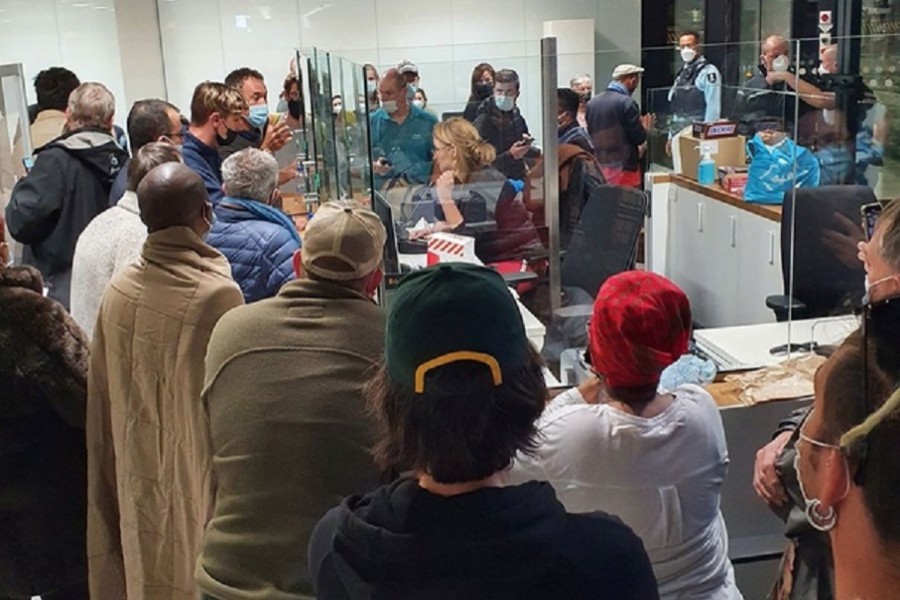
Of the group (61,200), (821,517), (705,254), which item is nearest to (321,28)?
(705,254)

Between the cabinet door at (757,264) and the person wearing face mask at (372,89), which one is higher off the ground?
the person wearing face mask at (372,89)

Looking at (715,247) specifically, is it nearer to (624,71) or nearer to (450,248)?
(624,71)

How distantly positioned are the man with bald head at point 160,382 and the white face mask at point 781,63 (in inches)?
154

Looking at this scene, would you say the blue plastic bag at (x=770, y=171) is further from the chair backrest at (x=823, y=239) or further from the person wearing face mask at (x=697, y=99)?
the person wearing face mask at (x=697, y=99)

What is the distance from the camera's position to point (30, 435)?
2057 millimetres

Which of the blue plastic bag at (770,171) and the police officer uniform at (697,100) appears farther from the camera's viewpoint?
the police officer uniform at (697,100)

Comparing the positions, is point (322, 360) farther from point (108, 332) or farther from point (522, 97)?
point (522, 97)

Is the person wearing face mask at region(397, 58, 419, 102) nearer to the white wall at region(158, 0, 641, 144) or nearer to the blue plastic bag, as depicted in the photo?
the blue plastic bag

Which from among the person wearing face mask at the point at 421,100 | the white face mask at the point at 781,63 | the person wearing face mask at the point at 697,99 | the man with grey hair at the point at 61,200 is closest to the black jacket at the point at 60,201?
the man with grey hair at the point at 61,200

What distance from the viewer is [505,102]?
13.3 feet

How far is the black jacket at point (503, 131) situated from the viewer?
→ 389cm

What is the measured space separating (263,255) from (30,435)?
0.83 metres

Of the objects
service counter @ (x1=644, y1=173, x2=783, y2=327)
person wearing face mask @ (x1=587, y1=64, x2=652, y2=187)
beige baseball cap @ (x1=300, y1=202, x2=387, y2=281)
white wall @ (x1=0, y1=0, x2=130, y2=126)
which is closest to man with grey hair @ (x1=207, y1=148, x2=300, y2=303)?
beige baseball cap @ (x1=300, y1=202, x2=387, y2=281)

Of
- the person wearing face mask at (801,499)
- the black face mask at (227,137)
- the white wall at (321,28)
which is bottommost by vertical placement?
the person wearing face mask at (801,499)
